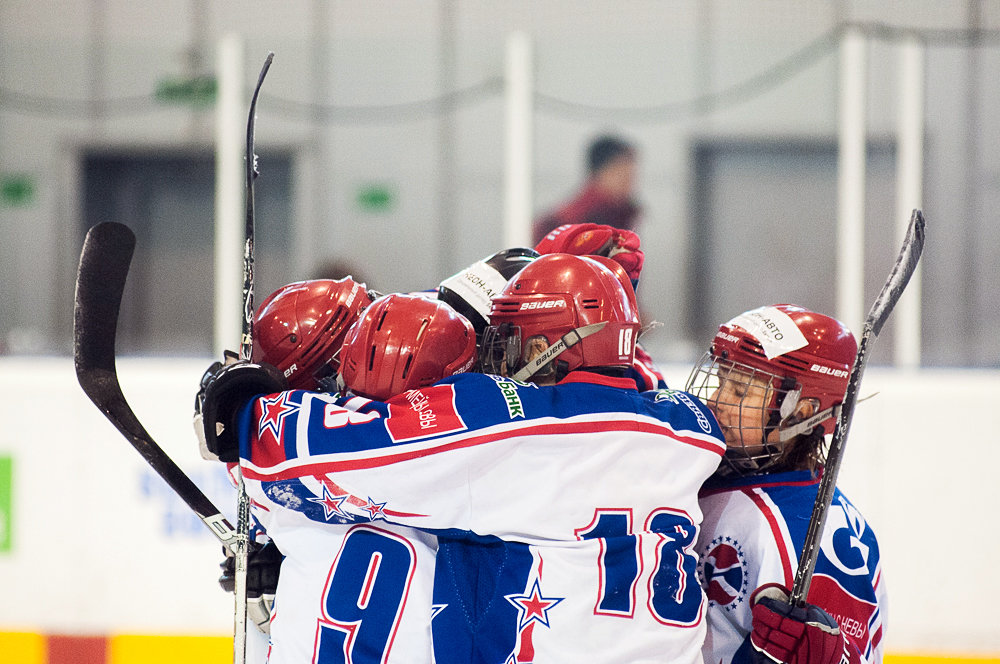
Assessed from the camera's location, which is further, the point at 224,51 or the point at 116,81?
the point at 116,81

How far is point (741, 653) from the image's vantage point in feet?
6.16

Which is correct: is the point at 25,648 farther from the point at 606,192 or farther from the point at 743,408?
the point at 606,192

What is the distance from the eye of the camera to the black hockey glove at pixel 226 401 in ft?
5.55

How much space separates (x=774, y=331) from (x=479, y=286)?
0.56 meters

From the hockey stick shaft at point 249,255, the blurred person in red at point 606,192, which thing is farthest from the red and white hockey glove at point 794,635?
the blurred person in red at point 606,192

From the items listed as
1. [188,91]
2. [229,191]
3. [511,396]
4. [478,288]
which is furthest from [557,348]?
[188,91]

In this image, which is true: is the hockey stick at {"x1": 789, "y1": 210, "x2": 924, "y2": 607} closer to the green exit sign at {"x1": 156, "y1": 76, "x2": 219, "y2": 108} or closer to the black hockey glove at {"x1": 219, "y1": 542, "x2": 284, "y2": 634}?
the black hockey glove at {"x1": 219, "y1": 542, "x2": 284, "y2": 634}

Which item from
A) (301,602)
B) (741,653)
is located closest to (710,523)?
(741,653)

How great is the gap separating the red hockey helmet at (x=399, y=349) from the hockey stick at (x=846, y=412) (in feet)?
2.07

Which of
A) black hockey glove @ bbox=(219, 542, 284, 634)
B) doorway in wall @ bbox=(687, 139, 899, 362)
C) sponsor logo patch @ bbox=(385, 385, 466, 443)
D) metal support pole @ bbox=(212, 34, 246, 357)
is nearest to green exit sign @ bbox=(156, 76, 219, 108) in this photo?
metal support pole @ bbox=(212, 34, 246, 357)

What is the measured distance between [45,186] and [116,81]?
71 cm

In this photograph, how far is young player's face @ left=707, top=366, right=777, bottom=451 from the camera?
1892 millimetres

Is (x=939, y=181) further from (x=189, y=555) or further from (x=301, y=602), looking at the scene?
(x=301, y=602)

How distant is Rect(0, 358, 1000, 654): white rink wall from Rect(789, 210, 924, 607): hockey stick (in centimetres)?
207
